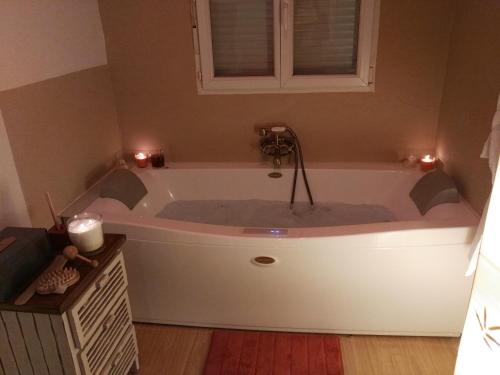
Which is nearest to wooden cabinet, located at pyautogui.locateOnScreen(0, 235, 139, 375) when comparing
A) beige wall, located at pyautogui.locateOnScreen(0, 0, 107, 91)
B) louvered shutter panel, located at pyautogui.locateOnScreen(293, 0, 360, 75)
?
beige wall, located at pyautogui.locateOnScreen(0, 0, 107, 91)

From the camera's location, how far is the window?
7.52 feet

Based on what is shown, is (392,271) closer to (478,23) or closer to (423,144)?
(423,144)

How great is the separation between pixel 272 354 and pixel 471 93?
1619mm

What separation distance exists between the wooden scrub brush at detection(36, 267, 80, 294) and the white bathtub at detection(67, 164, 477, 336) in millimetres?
518

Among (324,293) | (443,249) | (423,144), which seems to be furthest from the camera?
(423,144)

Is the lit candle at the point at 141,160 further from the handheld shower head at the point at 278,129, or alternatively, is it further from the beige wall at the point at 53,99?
the handheld shower head at the point at 278,129

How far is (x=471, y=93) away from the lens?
197 cm

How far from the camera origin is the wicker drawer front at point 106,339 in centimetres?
132

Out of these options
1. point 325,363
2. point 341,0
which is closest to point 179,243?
point 325,363

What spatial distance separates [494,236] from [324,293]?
0.96m

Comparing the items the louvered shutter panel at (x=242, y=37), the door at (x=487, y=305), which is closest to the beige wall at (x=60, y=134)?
the louvered shutter panel at (x=242, y=37)

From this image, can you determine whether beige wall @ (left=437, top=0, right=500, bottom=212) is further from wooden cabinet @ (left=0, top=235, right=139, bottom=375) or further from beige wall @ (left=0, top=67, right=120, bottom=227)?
beige wall @ (left=0, top=67, right=120, bottom=227)

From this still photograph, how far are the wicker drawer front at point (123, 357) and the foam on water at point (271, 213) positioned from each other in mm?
938

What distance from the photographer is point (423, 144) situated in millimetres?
2506
